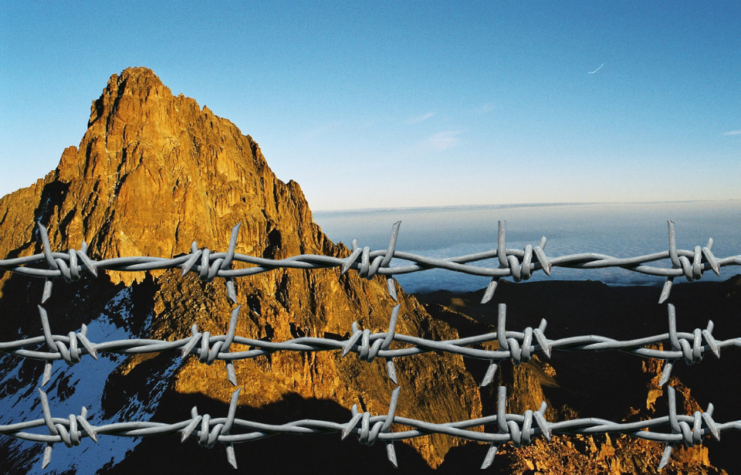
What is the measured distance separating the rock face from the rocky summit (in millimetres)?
158

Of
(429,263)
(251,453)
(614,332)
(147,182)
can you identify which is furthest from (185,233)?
(614,332)

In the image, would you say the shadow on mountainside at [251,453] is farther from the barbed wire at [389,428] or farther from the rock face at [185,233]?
the barbed wire at [389,428]

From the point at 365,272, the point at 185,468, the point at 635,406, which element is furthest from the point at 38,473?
the point at 635,406

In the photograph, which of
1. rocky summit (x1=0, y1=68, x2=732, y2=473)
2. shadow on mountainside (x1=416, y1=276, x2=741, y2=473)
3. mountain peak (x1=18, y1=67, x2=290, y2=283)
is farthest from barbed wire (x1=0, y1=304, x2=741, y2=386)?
mountain peak (x1=18, y1=67, x2=290, y2=283)

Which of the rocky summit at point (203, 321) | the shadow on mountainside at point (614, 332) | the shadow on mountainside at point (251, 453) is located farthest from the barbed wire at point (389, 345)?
the rocky summit at point (203, 321)

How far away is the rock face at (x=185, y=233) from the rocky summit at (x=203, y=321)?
6.2 inches

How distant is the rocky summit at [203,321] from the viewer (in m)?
10.9

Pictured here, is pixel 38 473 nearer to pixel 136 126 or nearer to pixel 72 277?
pixel 72 277

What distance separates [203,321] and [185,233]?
2542 centimetres

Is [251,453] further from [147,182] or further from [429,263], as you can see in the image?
[147,182]

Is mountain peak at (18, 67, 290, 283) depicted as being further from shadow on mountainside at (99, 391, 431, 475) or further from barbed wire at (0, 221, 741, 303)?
barbed wire at (0, 221, 741, 303)

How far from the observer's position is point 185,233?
37.4 m

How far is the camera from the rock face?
23.3 metres

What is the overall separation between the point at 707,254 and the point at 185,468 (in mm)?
10231
